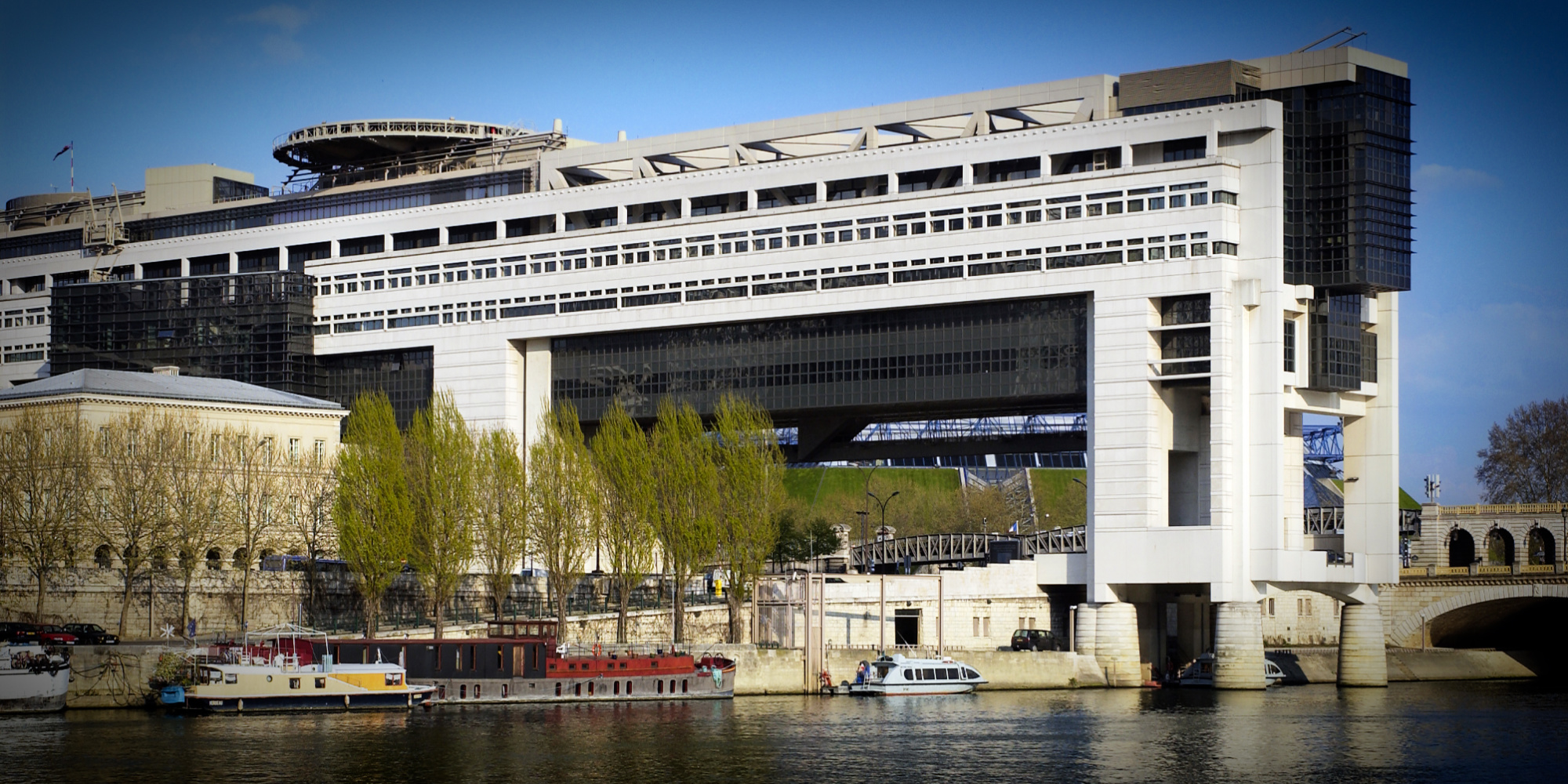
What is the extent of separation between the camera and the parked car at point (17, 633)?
92.2 metres

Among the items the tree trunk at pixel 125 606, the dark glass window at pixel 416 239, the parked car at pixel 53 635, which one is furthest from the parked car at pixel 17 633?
the dark glass window at pixel 416 239

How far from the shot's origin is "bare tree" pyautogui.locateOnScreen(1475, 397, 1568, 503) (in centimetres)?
16662

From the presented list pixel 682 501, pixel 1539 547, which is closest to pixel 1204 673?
pixel 682 501

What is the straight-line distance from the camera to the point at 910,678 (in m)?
104

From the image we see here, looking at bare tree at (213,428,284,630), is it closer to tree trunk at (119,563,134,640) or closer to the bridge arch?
tree trunk at (119,563,134,640)

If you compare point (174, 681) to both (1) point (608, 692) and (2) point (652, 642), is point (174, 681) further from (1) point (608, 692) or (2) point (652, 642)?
(2) point (652, 642)

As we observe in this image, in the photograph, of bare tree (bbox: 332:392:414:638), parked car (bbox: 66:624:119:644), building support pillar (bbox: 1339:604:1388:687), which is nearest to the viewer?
parked car (bbox: 66:624:119:644)

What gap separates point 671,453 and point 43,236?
218ft

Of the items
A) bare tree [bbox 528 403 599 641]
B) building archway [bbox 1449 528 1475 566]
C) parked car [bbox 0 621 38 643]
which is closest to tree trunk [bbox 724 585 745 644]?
bare tree [bbox 528 403 599 641]

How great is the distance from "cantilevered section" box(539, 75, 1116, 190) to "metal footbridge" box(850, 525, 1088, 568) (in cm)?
2683

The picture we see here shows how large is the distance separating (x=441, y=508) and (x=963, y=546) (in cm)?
4098

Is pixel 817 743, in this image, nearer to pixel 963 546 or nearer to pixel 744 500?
pixel 744 500

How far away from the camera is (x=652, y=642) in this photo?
362ft

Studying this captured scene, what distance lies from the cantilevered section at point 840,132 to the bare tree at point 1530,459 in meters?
70.6
